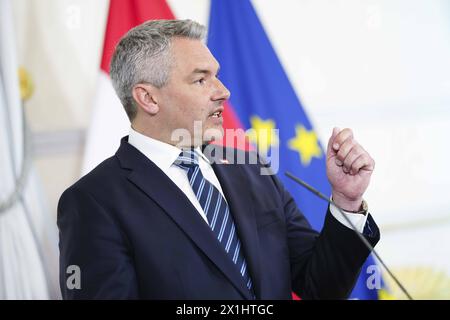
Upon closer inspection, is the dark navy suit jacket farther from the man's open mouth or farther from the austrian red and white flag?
the austrian red and white flag

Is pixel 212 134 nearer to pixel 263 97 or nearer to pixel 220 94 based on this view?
pixel 220 94

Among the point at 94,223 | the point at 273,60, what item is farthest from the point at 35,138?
the point at 94,223

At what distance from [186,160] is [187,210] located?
157 millimetres

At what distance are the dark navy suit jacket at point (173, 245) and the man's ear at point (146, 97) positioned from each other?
0.33 ft

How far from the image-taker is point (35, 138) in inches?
80.7

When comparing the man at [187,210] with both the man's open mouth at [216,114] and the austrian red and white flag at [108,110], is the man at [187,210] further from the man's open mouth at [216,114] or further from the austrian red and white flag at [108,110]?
the austrian red and white flag at [108,110]

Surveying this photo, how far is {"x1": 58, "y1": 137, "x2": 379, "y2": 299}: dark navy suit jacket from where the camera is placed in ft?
3.55

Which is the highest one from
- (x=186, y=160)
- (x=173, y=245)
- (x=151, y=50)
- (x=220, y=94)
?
(x=151, y=50)

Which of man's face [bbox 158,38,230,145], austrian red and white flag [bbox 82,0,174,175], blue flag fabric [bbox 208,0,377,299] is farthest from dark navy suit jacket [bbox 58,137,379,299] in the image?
blue flag fabric [bbox 208,0,377,299]

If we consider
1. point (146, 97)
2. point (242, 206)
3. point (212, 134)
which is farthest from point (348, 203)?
point (146, 97)

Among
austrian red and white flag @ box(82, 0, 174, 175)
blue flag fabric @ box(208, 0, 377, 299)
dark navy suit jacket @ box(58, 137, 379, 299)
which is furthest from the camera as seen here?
blue flag fabric @ box(208, 0, 377, 299)

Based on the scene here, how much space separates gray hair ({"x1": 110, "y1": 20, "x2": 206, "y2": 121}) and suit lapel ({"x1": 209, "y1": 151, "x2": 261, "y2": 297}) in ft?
0.82

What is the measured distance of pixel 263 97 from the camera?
2.08m
